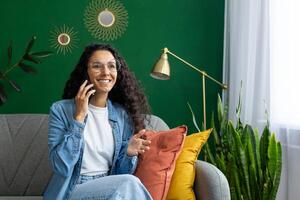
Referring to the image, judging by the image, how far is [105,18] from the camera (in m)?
3.11

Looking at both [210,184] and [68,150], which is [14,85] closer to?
[68,150]

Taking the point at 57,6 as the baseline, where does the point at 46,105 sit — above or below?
below

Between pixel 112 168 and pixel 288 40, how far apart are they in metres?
1.28

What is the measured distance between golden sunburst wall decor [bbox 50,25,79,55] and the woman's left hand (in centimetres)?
146

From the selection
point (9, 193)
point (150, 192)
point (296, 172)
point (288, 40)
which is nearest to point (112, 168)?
→ point (150, 192)

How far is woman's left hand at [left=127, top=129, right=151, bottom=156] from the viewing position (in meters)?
1.88

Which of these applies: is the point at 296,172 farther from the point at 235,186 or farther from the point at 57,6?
the point at 57,6

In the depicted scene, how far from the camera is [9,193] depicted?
2301mm

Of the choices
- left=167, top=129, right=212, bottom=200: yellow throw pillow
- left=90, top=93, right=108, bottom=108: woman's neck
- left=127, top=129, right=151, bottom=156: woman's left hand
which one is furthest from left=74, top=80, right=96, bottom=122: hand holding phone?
left=167, top=129, right=212, bottom=200: yellow throw pillow

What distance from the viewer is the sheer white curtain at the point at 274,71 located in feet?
7.39

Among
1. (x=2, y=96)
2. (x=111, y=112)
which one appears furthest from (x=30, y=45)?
(x=111, y=112)

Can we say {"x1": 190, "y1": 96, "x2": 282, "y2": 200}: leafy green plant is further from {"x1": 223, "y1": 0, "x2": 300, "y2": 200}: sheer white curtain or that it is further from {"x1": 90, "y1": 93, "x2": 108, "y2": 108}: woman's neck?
{"x1": 90, "y1": 93, "x2": 108, "y2": 108}: woman's neck

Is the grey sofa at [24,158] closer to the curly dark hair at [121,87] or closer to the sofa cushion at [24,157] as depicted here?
the sofa cushion at [24,157]

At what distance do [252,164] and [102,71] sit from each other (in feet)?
3.42
